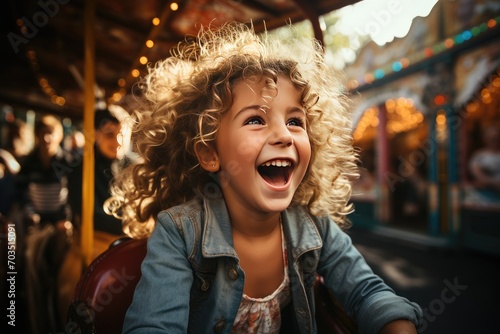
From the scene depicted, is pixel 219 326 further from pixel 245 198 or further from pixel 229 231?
pixel 245 198

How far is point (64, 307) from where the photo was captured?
232 centimetres

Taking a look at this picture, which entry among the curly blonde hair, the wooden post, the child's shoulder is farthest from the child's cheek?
the wooden post

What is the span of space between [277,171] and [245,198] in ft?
0.53

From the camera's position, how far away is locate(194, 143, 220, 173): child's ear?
129 cm

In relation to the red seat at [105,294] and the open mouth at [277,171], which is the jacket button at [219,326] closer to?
the red seat at [105,294]

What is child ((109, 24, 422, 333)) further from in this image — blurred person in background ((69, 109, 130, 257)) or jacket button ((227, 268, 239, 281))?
blurred person in background ((69, 109, 130, 257))

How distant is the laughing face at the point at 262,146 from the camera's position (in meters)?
1.14

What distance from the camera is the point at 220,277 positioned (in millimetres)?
1168

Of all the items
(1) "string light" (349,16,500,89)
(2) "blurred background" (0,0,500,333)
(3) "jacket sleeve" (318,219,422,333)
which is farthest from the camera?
(1) "string light" (349,16,500,89)

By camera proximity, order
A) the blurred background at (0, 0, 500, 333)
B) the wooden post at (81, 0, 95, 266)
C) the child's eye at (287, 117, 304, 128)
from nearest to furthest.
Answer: the child's eye at (287, 117, 304, 128) → the wooden post at (81, 0, 95, 266) → the blurred background at (0, 0, 500, 333)

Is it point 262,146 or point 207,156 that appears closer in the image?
point 262,146

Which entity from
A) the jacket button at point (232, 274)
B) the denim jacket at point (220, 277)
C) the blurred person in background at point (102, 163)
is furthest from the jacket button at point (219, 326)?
the blurred person in background at point (102, 163)

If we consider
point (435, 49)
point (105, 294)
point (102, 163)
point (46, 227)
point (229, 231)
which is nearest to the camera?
point (105, 294)

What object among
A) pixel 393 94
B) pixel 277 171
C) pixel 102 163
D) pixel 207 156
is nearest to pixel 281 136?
pixel 277 171
